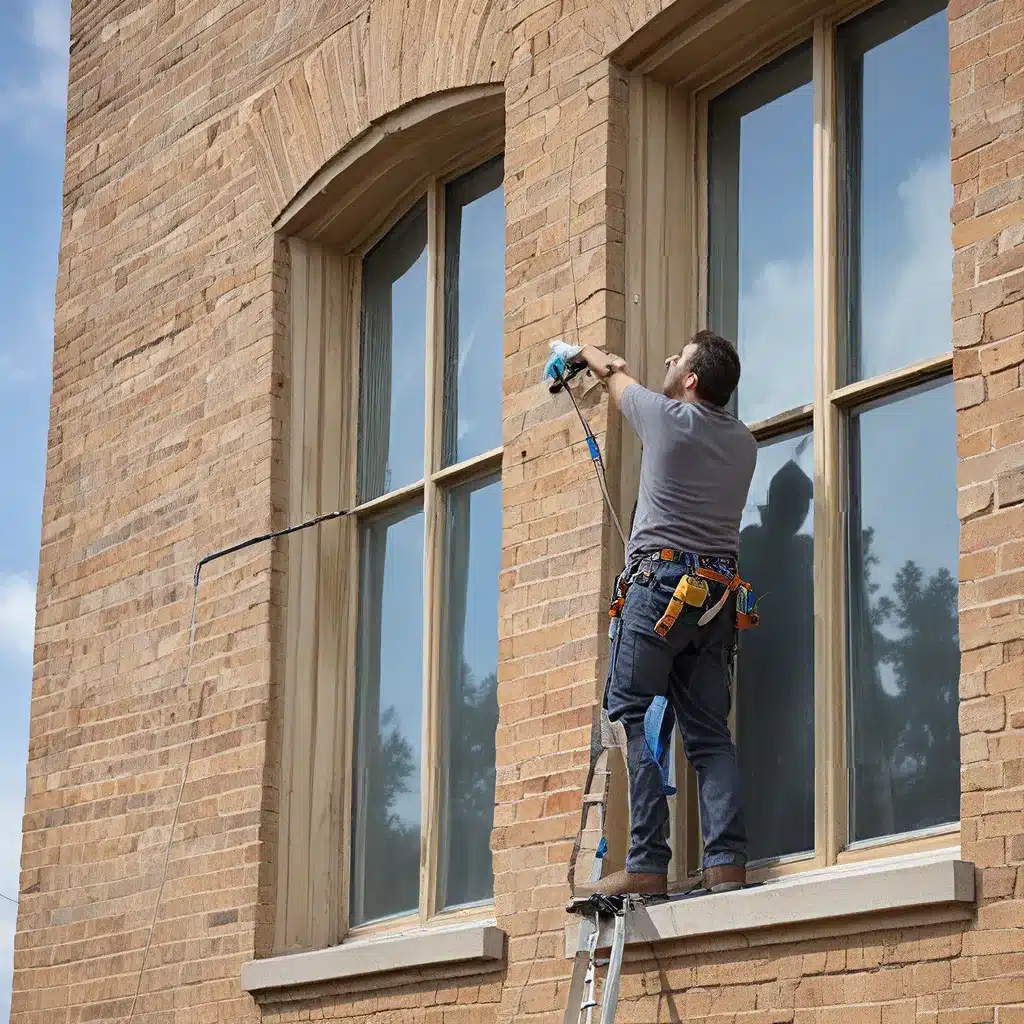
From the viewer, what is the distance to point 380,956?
7.45 m

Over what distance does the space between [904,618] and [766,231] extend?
1.64m

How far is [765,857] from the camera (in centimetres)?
641

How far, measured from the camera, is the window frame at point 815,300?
20.4ft

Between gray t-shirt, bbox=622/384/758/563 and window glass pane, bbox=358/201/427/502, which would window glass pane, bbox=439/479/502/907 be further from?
gray t-shirt, bbox=622/384/758/563

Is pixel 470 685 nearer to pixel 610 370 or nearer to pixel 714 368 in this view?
pixel 610 370

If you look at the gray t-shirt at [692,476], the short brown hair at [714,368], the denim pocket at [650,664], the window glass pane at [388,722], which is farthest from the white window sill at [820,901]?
the window glass pane at [388,722]

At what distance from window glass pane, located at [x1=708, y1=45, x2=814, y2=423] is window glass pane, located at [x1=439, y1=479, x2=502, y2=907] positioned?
138 centimetres

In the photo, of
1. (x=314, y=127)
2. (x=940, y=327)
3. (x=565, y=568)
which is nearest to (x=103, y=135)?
(x=314, y=127)

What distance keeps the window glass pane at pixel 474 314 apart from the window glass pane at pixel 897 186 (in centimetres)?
184

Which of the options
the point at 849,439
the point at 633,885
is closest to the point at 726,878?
the point at 633,885

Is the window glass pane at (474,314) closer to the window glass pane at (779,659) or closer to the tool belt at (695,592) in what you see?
the window glass pane at (779,659)

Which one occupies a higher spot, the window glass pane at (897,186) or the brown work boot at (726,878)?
the window glass pane at (897,186)

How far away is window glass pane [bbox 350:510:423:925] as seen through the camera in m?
8.09

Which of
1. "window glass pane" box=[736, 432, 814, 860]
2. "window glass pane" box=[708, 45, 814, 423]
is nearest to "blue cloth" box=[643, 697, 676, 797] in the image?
"window glass pane" box=[736, 432, 814, 860]
